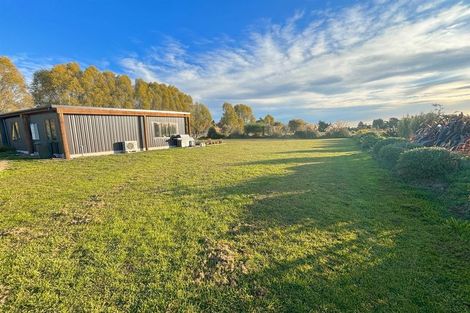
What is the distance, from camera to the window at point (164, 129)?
688 inches

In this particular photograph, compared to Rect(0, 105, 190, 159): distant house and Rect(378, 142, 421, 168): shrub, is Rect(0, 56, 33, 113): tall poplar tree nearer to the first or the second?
Rect(0, 105, 190, 159): distant house

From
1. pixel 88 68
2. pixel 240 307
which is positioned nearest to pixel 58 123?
pixel 240 307

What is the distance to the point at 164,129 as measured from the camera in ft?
59.8

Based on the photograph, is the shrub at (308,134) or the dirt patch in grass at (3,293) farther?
the shrub at (308,134)

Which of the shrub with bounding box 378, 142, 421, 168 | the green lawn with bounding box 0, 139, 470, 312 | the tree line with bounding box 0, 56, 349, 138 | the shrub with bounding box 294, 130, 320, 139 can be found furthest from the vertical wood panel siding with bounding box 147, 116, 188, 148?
the shrub with bounding box 294, 130, 320, 139

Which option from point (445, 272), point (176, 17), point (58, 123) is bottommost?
point (445, 272)

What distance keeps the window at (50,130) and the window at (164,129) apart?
6.11 metres

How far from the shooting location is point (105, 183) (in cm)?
688

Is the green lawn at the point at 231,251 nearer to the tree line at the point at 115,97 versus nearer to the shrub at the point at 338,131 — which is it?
the tree line at the point at 115,97

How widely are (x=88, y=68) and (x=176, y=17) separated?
2195cm

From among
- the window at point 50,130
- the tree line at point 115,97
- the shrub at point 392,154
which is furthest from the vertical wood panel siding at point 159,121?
the shrub at point 392,154

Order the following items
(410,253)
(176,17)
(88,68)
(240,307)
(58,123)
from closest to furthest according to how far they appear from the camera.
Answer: (240,307) < (410,253) < (58,123) < (176,17) < (88,68)

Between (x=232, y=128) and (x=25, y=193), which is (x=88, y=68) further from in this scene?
(x=25, y=193)

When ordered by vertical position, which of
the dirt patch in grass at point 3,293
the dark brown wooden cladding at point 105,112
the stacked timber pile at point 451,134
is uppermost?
the dark brown wooden cladding at point 105,112
